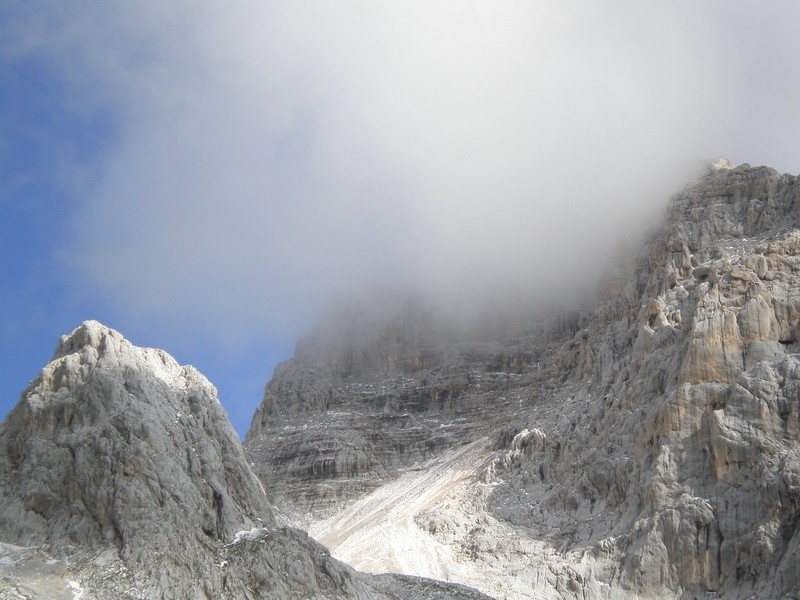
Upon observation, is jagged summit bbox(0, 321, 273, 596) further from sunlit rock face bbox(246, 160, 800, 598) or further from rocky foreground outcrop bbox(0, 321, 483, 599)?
sunlit rock face bbox(246, 160, 800, 598)

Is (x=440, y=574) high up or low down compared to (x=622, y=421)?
down

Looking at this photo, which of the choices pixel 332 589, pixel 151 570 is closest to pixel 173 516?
pixel 151 570

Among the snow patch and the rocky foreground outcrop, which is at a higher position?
the rocky foreground outcrop

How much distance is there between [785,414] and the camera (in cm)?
12738

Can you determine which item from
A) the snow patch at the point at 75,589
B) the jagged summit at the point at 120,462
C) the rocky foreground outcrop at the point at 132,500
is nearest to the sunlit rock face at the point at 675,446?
the rocky foreground outcrop at the point at 132,500

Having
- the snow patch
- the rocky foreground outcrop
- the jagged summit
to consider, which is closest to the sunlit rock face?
the rocky foreground outcrop

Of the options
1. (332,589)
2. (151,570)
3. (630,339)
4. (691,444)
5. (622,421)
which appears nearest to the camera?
(151,570)

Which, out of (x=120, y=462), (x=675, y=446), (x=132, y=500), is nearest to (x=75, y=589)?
(x=132, y=500)

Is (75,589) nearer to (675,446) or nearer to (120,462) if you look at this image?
(120,462)

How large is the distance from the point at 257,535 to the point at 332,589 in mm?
7399

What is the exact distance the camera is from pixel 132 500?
276 ft

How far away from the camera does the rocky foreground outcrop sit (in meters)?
80.1

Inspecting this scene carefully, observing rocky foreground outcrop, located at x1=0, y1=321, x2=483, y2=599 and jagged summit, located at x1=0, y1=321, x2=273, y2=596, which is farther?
jagged summit, located at x1=0, y1=321, x2=273, y2=596

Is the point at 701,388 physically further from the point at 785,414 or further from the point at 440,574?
the point at 440,574
